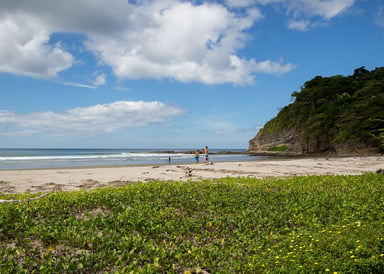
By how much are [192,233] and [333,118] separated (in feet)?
184

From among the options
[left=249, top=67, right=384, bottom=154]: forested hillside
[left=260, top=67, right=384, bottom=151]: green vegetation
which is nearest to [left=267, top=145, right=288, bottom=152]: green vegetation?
[left=249, top=67, right=384, bottom=154]: forested hillside

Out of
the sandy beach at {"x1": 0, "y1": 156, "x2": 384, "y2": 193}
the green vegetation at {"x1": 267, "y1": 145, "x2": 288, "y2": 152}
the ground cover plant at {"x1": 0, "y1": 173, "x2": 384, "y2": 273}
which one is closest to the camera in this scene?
the ground cover plant at {"x1": 0, "y1": 173, "x2": 384, "y2": 273}

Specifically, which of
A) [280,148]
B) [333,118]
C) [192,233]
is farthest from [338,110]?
[192,233]

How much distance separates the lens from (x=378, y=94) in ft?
162

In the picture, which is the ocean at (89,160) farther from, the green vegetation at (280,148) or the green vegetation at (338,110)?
the green vegetation at (338,110)

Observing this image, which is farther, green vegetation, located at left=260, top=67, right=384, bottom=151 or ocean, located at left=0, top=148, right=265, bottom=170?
green vegetation, located at left=260, top=67, right=384, bottom=151

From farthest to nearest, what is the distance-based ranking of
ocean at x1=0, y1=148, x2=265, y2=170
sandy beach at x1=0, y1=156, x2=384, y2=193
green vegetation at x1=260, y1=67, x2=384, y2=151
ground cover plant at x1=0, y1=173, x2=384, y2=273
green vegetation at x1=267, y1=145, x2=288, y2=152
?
green vegetation at x1=267, y1=145, x2=288, y2=152 → green vegetation at x1=260, y1=67, x2=384, y2=151 → ocean at x1=0, y1=148, x2=265, y2=170 → sandy beach at x1=0, y1=156, x2=384, y2=193 → ground cover plant at x1=0, y1=173, x2=384, y2=273

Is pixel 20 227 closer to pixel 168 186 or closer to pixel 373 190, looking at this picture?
pixel 168 186

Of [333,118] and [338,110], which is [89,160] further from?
[338,110]

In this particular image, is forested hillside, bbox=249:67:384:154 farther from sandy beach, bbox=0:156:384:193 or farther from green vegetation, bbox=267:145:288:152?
sandy beach, bbox=0:156:384:193

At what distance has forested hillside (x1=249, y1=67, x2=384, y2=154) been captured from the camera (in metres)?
47.8

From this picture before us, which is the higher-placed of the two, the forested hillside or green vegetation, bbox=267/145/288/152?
the forested hillside

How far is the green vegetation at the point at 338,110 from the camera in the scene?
47.6 metres

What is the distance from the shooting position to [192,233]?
23.3 feet
